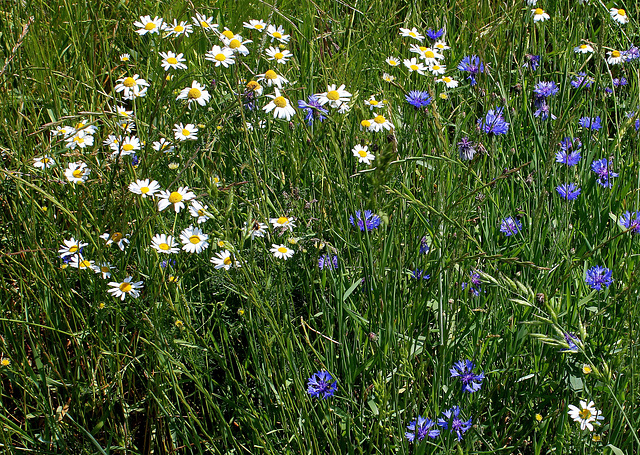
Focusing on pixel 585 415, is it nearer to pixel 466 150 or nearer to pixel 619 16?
pixel 466 150

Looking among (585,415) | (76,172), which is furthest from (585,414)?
A: (76,172)

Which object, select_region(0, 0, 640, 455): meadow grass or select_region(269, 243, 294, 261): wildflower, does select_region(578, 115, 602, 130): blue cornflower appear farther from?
select_region(269, 243, 294, 261): wildflower

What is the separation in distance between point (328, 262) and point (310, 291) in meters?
0.10

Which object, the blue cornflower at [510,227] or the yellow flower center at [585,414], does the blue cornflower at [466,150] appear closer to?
the blue cornflower at [510,227]

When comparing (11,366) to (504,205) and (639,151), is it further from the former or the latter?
(639,151)

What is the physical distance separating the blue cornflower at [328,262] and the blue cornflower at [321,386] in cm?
27

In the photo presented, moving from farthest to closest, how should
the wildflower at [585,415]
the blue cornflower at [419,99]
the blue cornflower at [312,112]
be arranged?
the blue cornflower at [419,99] < the blue cornflower at [312,112] < the wildflower at [585,415]

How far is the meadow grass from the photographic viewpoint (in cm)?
115

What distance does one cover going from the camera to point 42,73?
2.14 metres

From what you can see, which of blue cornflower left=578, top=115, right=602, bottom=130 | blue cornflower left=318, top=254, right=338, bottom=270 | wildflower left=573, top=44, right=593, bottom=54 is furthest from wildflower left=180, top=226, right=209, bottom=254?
wildflower left=573, top=44, right=593, bottom=54

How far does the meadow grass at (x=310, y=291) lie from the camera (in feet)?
3.77

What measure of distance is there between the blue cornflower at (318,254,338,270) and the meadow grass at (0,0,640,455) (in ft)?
0.08

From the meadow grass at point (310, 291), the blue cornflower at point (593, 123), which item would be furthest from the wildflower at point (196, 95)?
the blue cornflower at point (593, 123)

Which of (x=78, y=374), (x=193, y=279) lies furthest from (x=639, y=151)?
(x=78, y=374)
